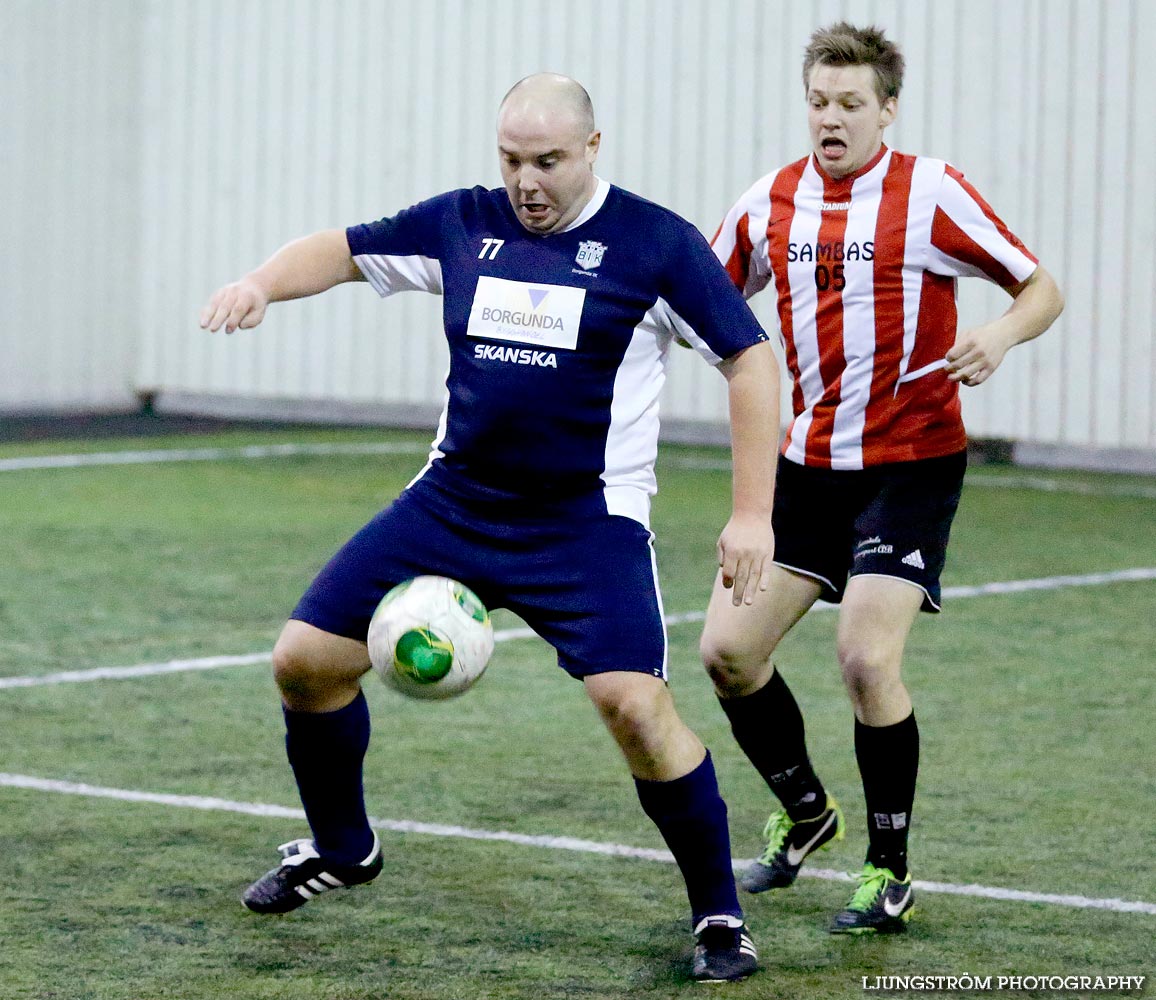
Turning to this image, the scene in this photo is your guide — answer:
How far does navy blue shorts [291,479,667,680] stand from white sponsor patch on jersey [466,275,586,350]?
0.38 m

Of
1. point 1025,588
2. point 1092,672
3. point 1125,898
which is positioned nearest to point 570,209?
point 1125,898

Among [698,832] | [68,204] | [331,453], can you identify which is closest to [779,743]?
[698,832]

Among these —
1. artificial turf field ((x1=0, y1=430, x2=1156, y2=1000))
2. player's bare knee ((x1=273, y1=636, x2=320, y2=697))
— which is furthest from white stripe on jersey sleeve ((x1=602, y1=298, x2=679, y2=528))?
artificial turf field ((x1=0, y1=430, x2=1156, y2=1000))

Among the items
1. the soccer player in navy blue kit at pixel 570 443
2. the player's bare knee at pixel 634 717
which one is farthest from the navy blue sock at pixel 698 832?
the player's bare knee at pixel 634 717

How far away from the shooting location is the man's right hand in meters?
4.55

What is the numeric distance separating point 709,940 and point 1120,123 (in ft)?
36.6

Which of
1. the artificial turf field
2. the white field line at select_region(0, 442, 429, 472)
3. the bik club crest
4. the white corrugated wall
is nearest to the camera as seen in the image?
the bik club crest

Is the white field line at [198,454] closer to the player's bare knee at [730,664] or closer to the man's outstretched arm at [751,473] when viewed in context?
Result: the player's bare knee at [730,664]

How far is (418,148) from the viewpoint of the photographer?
57.1ft

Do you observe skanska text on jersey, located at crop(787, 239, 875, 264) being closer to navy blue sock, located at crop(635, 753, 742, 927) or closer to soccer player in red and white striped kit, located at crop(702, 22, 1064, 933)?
soccer player in red and white striped kit, located at crop(702, 22, 1064, 933)

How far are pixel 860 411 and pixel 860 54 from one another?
0.87 meters

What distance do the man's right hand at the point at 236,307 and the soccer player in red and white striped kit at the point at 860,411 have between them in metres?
1.29

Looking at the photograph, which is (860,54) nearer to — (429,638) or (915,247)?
(915,247)

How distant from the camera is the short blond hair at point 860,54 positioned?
201 inches
